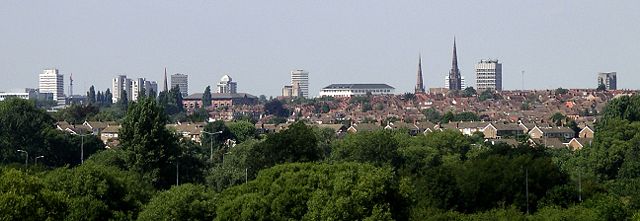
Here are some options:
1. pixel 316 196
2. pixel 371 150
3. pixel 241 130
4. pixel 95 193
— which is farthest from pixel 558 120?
pixel 95 193

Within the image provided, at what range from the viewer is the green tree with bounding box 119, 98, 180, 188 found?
72375 millimetres

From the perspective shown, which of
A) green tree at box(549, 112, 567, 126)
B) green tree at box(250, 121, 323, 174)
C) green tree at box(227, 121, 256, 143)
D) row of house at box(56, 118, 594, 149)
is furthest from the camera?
green tree at box(549, 112, 567, 126)

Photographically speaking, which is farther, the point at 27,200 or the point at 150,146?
the point at 150,146

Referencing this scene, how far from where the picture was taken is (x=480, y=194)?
2613 inches

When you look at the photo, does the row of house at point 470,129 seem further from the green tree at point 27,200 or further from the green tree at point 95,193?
the green tree at point 27,200

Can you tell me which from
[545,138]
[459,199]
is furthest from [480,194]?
[545,138]

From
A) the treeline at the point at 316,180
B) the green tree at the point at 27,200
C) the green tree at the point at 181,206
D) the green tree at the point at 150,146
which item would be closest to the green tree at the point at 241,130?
the treeline at the point at 316,180

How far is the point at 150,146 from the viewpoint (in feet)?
240

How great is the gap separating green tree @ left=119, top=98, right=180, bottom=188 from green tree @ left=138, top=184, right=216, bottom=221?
17.2 meters

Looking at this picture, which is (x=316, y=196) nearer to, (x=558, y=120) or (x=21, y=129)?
(x=21, y=129)

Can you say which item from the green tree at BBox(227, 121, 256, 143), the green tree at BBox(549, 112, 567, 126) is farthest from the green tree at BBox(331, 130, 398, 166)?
the green tree at BBox(549, 112, 567, 126)

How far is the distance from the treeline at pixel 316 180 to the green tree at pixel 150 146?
5 cm

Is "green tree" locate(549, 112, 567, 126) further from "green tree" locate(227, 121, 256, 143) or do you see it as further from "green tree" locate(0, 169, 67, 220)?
"green tree" locate(0, 169, 67, 220)

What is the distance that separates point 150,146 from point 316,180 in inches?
761
